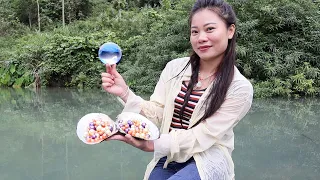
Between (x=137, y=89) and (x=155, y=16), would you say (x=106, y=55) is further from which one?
(x=155, y=16)

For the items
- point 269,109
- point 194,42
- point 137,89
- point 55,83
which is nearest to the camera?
point 194,42

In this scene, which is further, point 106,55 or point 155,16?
point 155,16

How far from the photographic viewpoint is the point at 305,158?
244 centimetres

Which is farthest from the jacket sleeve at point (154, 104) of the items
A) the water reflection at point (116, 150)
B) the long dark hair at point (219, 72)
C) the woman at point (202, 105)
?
the water reflection at point (116, 150)

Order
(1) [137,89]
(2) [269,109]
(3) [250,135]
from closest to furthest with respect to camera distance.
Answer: (3) [250,135]
(2) [269,109]
(1) [137,89]

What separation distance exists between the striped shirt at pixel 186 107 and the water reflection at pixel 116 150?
43.2 inches

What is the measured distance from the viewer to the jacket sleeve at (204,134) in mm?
1025

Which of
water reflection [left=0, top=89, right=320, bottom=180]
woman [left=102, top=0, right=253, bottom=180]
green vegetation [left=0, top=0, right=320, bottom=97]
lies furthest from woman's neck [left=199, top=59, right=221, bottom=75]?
green vegetation [left=0, top=0, right=320, bottom=97]

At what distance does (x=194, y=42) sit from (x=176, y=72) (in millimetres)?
141

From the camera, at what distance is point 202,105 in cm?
106

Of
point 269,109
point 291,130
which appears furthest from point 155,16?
point 291,130

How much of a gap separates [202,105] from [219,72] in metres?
0.12

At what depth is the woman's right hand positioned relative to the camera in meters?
1.12

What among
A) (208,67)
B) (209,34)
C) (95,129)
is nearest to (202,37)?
(209,34)
